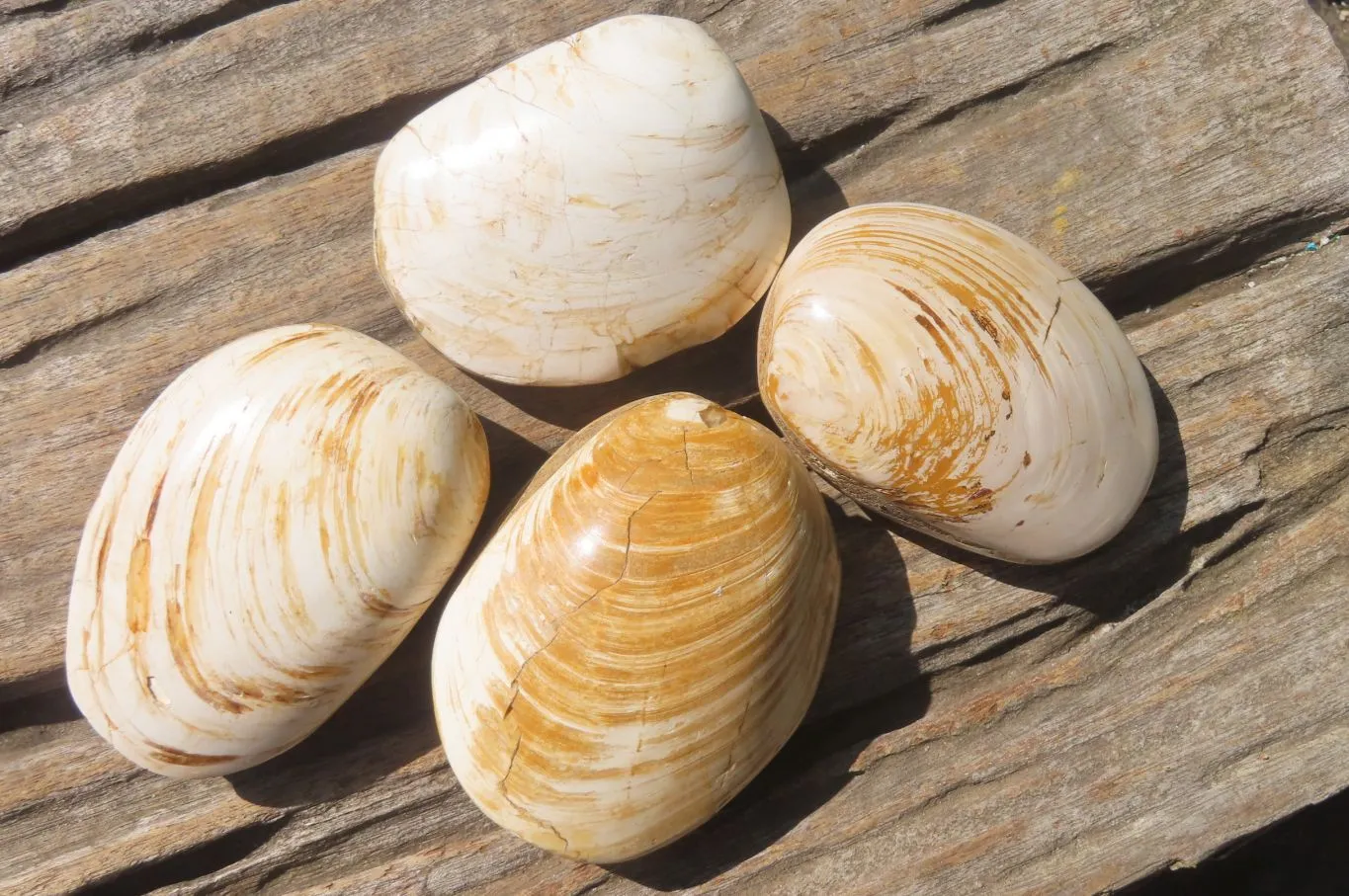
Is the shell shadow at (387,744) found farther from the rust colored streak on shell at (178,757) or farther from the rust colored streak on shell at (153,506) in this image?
the rust colored streak on shell at (153,506)

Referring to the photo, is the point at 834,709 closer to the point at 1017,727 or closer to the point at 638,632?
the point at 1017,727

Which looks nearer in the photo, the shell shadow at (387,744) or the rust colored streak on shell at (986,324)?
the rust colored streak on shell at (986,324)

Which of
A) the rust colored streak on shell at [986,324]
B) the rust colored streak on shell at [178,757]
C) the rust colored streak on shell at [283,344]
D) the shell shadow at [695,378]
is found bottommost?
the rust colored streak on shell at [178,757]

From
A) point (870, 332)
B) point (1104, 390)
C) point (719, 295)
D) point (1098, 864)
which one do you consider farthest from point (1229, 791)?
point (719, 295)

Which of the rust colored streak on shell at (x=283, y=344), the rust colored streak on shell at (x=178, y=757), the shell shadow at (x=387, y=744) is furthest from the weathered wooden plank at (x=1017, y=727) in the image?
the rust colored streak on shell at (x=283, y=344)

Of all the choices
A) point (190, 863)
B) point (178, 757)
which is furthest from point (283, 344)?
point (190, 863)

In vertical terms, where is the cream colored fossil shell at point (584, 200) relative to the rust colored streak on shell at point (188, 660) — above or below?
above
